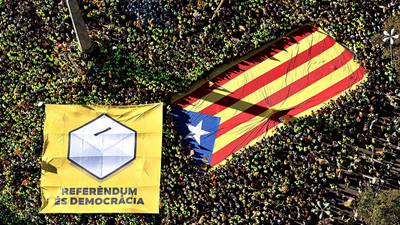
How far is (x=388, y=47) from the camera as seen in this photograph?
29266 millimetres

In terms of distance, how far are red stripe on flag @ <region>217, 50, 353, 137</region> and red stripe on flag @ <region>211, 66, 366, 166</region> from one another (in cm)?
61

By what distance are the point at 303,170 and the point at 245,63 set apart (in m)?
5.35

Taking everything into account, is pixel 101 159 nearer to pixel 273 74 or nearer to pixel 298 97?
pixel 273 74

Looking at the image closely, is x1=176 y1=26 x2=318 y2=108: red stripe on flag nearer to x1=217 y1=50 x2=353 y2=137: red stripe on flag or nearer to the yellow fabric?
the yellow fabric

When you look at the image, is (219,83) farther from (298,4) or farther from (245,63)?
(298,4)

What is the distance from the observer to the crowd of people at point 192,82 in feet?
96.4

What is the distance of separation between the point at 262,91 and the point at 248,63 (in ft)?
4.57

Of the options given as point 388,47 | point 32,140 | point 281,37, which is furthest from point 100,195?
point 388,47

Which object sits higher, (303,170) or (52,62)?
(52,62)

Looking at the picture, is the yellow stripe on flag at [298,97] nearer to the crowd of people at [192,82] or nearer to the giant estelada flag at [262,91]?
the giant estelada flag at [262,91]

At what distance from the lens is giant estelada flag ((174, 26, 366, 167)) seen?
1198 inches

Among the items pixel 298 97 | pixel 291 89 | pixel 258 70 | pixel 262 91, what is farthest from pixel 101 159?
pixel 298 97

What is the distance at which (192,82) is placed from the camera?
3100 cm

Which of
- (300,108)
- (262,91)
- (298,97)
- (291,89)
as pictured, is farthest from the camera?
(262,91)
